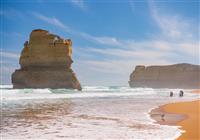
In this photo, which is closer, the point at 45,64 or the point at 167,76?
the point at 45,64

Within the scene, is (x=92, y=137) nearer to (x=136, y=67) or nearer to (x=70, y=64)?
(x=70, y=64)

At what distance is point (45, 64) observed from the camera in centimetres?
5600

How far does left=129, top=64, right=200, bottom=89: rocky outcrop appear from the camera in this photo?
10973 cm

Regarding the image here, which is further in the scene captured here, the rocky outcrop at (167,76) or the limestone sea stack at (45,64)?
the rocky outcrop at (167,76)

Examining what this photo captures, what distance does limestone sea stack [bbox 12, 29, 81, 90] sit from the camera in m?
53.8

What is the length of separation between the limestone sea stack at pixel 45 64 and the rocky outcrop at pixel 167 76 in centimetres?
6148

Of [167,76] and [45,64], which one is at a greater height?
[45,64]

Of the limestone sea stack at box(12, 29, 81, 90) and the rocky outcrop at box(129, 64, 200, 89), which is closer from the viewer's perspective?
the limestone sea stack at box(12, 29, 81, 90)

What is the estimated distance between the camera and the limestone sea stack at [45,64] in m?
53.8

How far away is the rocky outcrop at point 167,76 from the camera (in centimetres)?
10973

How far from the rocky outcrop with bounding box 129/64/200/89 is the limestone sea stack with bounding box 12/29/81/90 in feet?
202

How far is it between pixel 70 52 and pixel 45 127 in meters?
47.6

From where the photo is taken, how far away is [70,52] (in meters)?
56.9

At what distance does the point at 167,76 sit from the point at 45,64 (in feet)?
219
